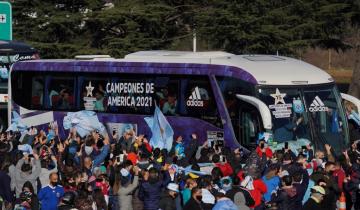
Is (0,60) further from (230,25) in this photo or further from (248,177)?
(248,177)

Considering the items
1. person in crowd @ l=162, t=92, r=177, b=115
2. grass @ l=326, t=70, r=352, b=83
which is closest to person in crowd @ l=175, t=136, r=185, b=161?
person in crowd @ l=162, t=92, r=177, b=115

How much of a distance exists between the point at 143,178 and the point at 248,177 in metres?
1.86

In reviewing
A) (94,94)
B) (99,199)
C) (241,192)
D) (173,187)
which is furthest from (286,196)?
(94,94)

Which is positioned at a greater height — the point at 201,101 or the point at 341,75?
the point at 341,75

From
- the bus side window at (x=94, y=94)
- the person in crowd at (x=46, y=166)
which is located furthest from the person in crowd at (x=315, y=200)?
the bus side window at (x=94, y=94)

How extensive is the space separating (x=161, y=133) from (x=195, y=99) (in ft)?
4.14

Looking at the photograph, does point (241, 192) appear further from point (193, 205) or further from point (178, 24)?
point (178, 24)

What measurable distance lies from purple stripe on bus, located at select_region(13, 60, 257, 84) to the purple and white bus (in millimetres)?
28

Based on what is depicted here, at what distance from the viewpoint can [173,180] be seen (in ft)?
50.5

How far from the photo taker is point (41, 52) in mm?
34438

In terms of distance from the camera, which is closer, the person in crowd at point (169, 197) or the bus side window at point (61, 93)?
the person in crowd at point (169, 197)

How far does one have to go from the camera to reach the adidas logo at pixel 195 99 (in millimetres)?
21828

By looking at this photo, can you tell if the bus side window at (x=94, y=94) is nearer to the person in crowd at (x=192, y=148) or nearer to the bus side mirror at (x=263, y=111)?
the person in crowd at (x=192, y=148)

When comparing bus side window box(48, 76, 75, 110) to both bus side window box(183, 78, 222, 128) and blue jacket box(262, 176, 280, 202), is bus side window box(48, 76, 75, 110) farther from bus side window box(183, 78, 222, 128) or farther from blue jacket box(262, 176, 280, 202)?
blue jacket box(262, 176, 280, 202)
